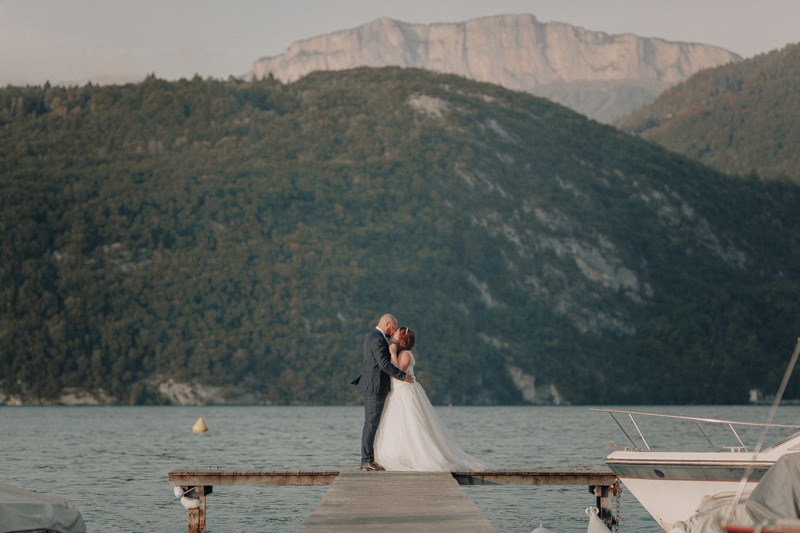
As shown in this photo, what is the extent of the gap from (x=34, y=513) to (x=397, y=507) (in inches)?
198

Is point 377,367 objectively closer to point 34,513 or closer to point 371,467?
point 371,467

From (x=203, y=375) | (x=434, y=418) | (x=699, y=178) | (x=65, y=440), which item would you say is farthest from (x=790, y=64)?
(x=434, y=418)

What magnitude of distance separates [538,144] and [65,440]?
11059cm

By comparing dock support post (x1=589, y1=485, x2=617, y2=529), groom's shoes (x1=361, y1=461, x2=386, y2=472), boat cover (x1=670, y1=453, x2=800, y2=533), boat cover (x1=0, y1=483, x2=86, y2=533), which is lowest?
dock support post (x1=589, y1=485, x2=617, y2=529)

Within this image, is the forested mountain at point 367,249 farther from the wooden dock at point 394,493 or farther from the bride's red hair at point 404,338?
the bride's red hair at point 404,338

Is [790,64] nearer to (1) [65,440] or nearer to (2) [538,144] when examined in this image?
(2) [538,144]

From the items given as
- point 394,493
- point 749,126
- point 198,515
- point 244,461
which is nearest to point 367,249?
point 749,126

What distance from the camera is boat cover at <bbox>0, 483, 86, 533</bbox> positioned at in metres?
12.9

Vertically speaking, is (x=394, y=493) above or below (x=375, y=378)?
below

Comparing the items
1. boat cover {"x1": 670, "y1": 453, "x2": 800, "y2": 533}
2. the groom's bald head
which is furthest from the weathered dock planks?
boat cover {"x1": 670, "y1": 453, "x2": 800, "y2": 533}

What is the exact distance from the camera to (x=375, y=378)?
50.7 feet

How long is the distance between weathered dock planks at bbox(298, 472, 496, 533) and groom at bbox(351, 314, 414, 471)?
0.76m

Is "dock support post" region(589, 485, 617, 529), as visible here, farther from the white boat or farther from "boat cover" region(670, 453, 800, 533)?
"boat cover" region(670, 453, 800, 533)

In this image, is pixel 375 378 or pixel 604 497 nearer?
pixel 375 378
